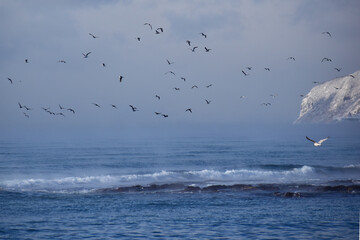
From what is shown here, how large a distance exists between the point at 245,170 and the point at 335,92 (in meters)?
138

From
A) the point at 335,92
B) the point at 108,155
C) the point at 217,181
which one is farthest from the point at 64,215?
the point at 335,92

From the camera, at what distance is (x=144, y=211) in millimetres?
34375

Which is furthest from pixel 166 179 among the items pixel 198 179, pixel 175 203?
pixel 175 203

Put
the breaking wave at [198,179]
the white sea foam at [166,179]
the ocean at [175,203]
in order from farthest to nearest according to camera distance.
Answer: the white sea foam at [166,179]
the breaking wave at [198,179]
the ocean at [175,203]

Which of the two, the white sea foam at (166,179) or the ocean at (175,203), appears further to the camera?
the white sea foam at (166,179)

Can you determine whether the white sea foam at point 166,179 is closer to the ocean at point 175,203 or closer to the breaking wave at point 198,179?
the breaking wave at point 198,179

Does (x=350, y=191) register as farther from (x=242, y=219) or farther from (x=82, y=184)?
(x=82, y=184)

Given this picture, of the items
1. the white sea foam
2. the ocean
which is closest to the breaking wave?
the white sea foam

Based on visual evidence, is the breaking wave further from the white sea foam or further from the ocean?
the ocean

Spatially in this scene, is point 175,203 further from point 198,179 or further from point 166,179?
point 166,179

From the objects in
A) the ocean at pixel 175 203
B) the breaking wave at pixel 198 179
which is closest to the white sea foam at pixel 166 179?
the breaking wave at pixel 198 179

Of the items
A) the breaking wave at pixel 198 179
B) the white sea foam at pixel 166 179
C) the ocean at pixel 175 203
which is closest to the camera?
the ocean at pixel 175 203

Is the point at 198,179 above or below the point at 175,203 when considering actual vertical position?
above

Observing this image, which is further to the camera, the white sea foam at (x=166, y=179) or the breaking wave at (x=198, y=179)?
the white sea foam at (x=166, y=179)
